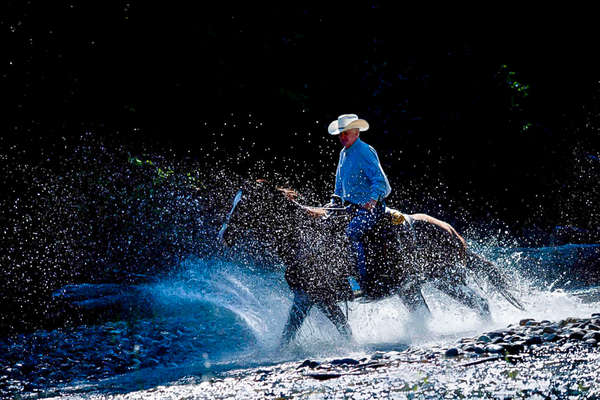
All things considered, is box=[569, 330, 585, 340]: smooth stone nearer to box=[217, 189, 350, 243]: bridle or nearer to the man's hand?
the man's hand

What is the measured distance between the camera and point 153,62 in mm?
13320

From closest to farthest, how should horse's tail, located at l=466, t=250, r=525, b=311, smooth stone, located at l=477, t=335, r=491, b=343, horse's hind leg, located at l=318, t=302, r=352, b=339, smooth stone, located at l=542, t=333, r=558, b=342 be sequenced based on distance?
smooth stone, located at l=542, t=333, r=558, b=342 < smooth stone, located at l=477, t=335, r=491, b=343 < horse's hind leg, located at l=318, t=302, r=352, b=339 < horse's tail, located at l=466, t=250, r=525, b=311

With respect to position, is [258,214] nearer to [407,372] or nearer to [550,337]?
[407,372]

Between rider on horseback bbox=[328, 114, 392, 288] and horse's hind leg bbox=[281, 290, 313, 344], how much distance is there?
0.64m

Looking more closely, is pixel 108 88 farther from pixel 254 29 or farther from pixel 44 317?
pixel 44 317

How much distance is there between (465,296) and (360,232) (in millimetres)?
1787

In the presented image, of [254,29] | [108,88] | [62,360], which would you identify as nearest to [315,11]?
[254,29]

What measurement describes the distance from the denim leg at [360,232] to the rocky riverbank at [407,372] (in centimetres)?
120

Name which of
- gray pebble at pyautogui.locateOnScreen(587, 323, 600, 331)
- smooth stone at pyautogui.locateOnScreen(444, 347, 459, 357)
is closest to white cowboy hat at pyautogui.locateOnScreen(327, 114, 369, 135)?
smooth stone at pyautogui.locateOnScreen(444, 347, 459, 357)

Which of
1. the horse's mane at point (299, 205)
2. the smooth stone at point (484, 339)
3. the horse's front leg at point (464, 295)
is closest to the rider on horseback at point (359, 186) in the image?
the horse's mane at point (299, 205)

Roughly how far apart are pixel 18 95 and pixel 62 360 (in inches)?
230

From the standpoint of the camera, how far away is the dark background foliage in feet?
39.7

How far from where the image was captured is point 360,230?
7.13 metres

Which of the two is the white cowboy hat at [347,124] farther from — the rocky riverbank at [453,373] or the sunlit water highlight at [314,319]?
the rocky riverbank at [453,373]
